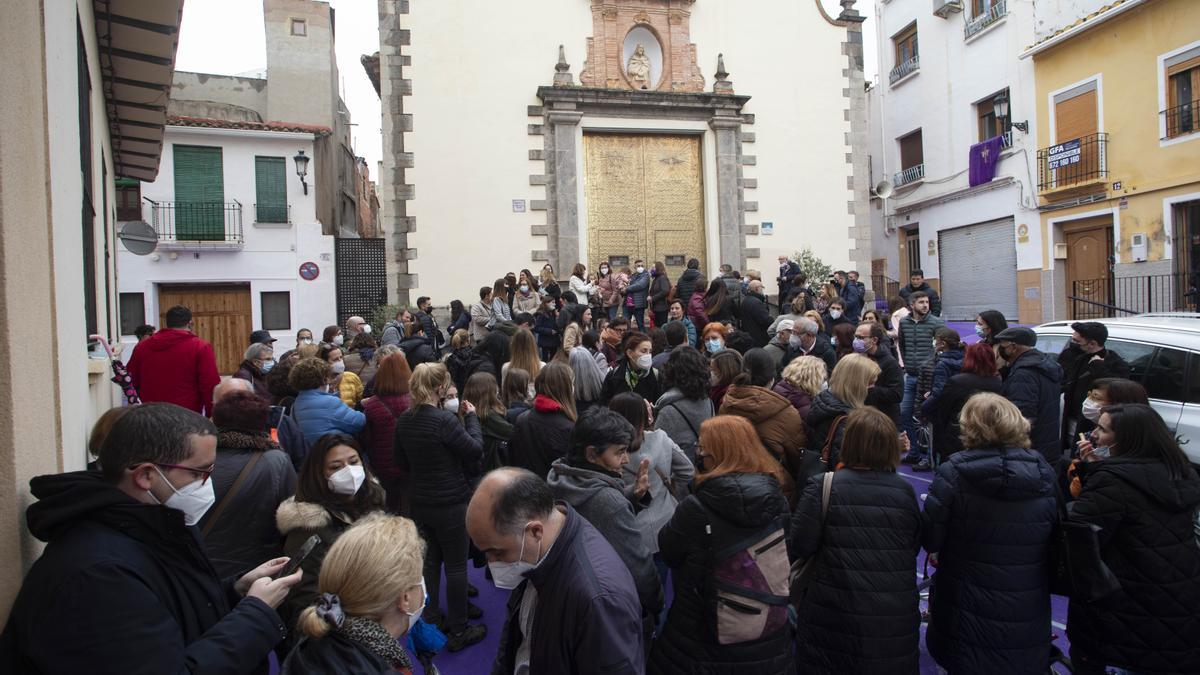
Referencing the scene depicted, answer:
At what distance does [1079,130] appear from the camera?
18125 mm

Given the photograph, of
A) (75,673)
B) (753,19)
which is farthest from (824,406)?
(753,19)

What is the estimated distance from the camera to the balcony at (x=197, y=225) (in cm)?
1867

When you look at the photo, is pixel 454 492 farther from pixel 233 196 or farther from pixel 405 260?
pixel 233 196

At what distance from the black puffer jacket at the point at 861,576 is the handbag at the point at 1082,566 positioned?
684 millimetres

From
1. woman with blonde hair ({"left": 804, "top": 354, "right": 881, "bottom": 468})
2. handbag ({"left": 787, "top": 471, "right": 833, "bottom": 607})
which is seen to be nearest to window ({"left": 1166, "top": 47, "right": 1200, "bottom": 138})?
woman with blonde hair ({"left": 804, "top": 354, "right": 881, "bottom": 468})

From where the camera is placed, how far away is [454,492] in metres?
4.59

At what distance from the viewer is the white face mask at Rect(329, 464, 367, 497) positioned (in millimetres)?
3232

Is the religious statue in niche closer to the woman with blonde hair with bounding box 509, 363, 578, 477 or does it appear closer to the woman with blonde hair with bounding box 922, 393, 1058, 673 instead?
the woman with blonde hair with bounding box 509, 363, 578, 477

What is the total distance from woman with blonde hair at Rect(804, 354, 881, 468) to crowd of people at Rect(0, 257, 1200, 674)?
0.02m

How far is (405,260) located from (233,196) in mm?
7446

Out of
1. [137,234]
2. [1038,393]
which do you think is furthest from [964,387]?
[137,234]

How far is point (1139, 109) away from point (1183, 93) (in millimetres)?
905

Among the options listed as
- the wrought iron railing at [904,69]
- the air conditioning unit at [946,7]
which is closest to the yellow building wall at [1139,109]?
the air conditioning unit at [946,7]

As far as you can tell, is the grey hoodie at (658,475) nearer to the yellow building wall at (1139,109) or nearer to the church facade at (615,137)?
the church facade at (615,137)
